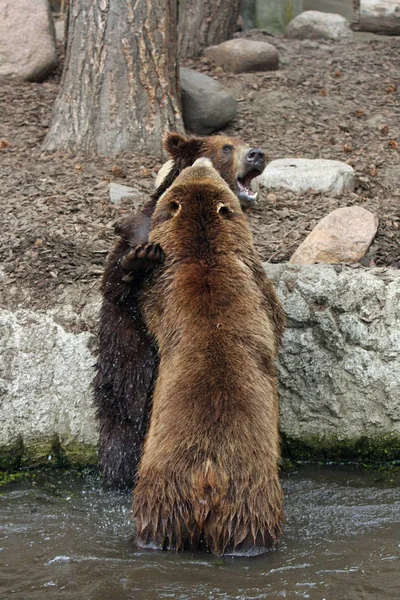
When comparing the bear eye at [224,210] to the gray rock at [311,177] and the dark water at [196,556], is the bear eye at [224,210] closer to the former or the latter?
the dark water at [196,556]

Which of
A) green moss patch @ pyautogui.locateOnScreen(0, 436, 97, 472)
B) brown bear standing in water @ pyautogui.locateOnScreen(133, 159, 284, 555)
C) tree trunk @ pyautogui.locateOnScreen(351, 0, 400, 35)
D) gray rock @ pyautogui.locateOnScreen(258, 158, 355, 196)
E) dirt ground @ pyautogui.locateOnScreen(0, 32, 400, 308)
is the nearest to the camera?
brown bear standing in water @ pyautogui.locateOnScreen(133, 159, 284, 555)

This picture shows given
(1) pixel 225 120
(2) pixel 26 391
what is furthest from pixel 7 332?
(1) pixel 225 120

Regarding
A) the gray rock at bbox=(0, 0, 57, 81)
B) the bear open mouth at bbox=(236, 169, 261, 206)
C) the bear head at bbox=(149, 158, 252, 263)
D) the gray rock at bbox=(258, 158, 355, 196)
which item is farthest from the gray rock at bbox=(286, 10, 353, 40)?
the bear head at bbox=(149, 158, 252, 263)

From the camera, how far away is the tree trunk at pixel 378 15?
45.6 ft

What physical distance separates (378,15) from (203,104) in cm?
527

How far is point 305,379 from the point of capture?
626cm

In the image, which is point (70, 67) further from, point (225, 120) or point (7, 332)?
point (7, 332)

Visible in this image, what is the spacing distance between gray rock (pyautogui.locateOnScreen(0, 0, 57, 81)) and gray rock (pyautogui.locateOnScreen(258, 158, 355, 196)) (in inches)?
145

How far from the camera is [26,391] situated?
6.20m

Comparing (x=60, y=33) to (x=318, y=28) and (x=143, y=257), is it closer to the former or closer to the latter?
(x=318, y=28)

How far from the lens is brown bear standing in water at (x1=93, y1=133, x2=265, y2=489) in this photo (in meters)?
5.29

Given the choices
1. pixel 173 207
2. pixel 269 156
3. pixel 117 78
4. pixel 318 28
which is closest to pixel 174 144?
pixel 117 78

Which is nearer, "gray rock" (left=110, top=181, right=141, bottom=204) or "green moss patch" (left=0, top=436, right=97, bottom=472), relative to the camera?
"green moss patch" (left=0, top=436, right=97, bottom=472)

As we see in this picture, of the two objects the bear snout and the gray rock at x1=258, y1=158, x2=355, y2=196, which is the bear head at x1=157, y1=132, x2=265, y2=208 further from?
the gray rock at x1=258, y1=158, x2=355, y2=196
